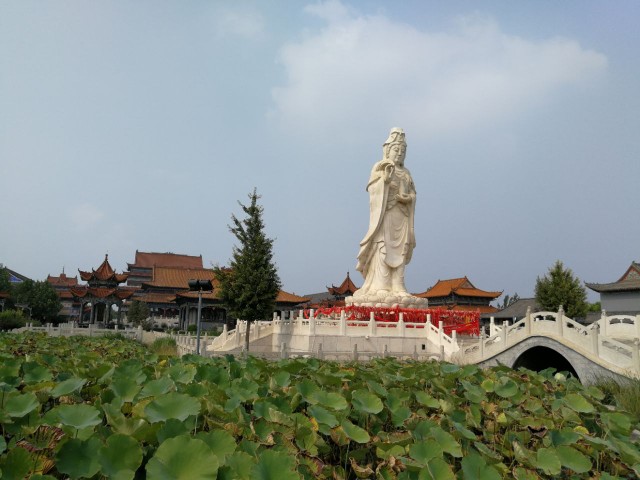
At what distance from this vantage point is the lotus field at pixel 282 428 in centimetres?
167

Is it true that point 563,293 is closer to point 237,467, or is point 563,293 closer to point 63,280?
point 237,467

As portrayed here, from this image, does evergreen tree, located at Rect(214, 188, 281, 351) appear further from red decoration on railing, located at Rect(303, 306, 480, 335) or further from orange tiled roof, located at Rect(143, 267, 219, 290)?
orange tiled roof, located at Rect(143, 267, 219, 290)

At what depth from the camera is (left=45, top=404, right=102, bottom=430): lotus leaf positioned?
6.16 ft

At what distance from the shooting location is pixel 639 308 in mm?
25672

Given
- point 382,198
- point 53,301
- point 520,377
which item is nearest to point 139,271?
point 53,301

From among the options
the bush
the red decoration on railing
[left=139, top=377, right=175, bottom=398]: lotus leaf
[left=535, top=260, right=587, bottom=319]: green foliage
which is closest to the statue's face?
the red decoration on railing

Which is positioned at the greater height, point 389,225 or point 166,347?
point 389,225

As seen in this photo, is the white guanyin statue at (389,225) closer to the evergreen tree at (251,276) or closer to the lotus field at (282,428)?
the evergreen tree at (251,276)

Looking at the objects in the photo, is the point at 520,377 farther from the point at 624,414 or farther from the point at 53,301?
the point at 53,301

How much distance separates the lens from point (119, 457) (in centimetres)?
165

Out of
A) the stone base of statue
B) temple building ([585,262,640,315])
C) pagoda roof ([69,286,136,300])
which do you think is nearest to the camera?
the stone base of statue

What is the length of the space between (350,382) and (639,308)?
2729cm

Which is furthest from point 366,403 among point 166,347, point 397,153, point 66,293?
point 66,293

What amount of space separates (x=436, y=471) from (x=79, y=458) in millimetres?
1290
